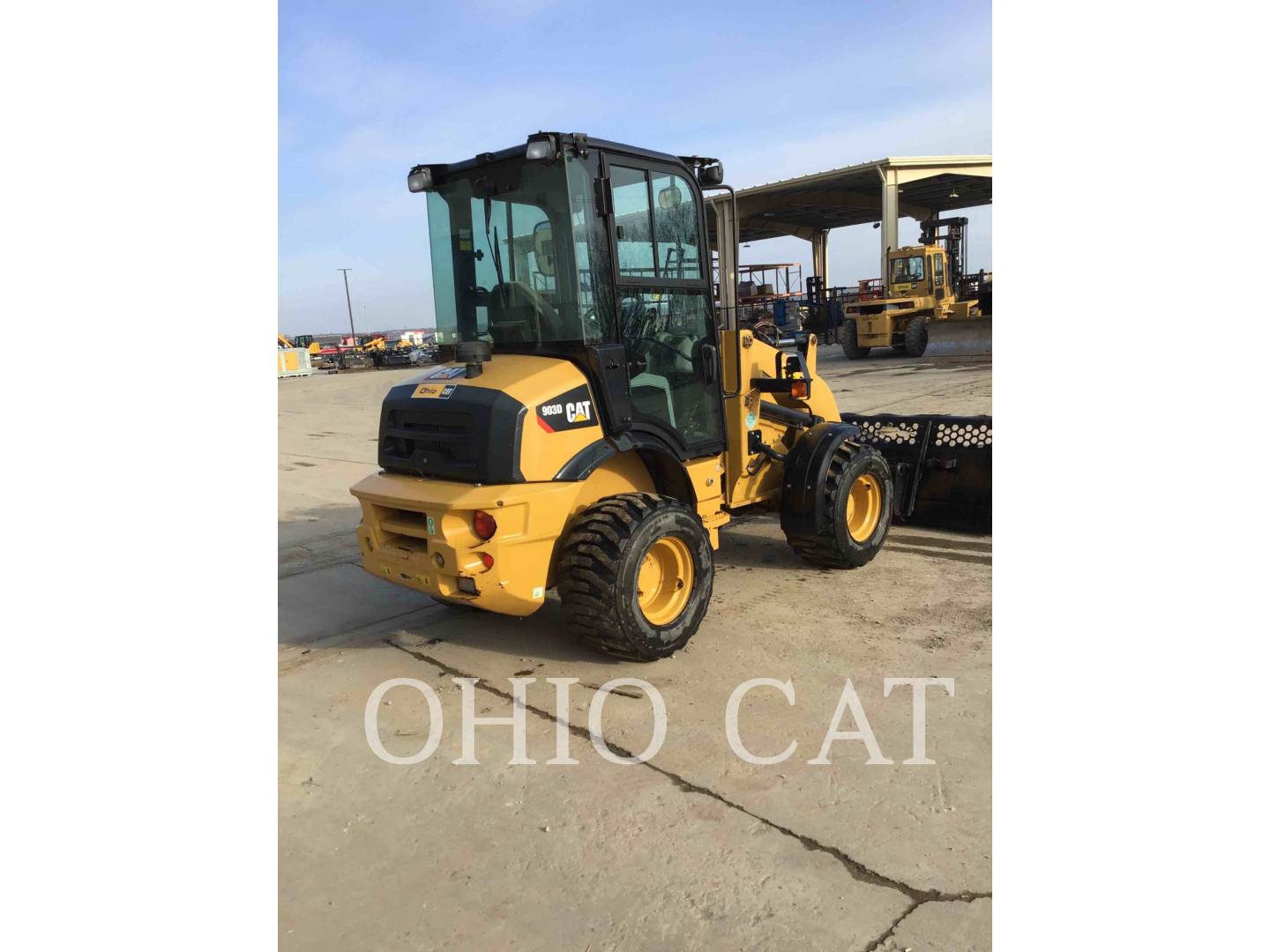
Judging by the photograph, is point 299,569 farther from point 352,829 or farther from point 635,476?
point 352,829

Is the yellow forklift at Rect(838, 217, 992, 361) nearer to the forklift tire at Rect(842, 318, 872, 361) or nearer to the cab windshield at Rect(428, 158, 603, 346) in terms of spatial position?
the forklift tire at Rect(842, 318, 872, 361)

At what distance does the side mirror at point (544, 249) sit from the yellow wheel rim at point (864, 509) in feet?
8.84

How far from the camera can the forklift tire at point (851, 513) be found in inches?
213

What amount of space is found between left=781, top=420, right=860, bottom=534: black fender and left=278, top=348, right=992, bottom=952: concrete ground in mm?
415

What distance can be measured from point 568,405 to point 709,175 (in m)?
1.73

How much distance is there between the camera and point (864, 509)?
5.97m

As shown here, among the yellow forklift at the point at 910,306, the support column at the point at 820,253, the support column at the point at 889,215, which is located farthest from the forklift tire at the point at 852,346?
the support column at the point at 820,253

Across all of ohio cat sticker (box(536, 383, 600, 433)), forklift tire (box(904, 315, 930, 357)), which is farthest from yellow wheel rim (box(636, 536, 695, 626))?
forklift tire (box(904, 315, 930, 357))

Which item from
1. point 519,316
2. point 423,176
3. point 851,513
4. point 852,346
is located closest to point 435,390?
point 519,316

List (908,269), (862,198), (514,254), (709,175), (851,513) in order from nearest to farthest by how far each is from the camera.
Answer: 1. (514,254)
2. (709,175)
3. (851,513)
4. (908,269)
5. (862,198)

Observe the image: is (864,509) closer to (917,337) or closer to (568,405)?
(568,405)

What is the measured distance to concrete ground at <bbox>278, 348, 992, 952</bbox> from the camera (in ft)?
8.39

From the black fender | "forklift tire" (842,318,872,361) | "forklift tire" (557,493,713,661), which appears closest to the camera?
"forklift tire" (557,493,713,661)

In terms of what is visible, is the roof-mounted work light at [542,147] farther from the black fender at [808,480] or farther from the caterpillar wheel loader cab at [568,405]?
the black fender at [808,480]
